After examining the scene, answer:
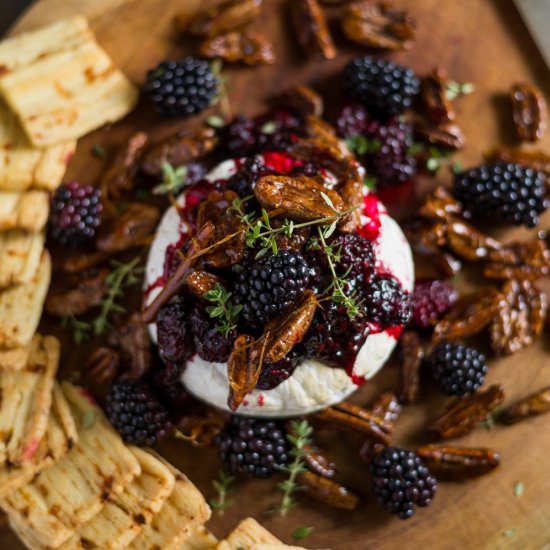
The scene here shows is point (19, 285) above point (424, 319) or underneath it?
above

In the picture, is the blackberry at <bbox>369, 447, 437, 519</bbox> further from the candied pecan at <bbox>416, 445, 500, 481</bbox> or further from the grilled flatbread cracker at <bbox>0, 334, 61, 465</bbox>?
the grilled flatbread cracker at <bbox>0, 334, 61, 465</bbox>

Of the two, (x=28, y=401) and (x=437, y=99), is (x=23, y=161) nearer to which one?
(x=28, y=401)

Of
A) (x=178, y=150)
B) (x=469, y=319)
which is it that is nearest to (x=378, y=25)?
(x=178, y=150)

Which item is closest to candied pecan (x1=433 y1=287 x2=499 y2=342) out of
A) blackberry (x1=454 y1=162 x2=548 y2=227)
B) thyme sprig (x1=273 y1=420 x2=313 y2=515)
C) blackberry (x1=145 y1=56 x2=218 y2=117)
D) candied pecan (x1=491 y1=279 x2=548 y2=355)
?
candied pecan (x1=491 y1=279 x2=548 y2=355)

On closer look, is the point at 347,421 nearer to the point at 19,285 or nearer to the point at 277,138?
the point at 277,138

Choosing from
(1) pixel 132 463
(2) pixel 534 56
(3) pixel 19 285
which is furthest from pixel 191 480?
(2) pixel 534 56

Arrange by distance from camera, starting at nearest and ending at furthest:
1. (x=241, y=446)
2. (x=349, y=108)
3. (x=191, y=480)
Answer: (x=241, y=446) → (x=191, y=480) → (x=349, y=108)

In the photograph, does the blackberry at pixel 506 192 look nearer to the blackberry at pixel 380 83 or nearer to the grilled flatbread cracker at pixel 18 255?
the blackberry at pixel 380 83
